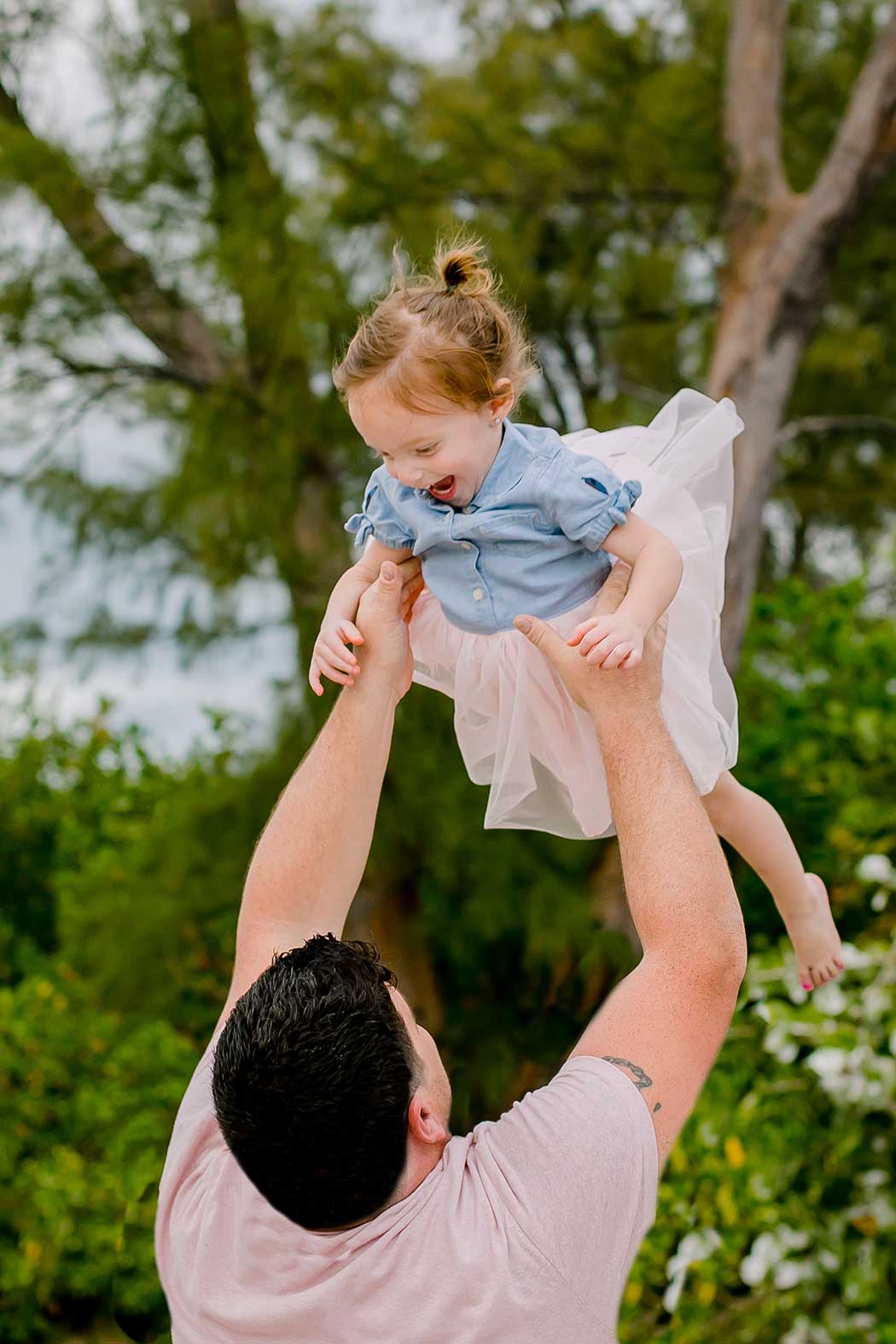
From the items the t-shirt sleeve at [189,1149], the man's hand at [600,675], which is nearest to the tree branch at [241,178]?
the man's hand at [600,675]

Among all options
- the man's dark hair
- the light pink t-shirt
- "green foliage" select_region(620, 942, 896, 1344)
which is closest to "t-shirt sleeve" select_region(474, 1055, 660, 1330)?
the light pink t-shirt

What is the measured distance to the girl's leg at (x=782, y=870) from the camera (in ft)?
5.09

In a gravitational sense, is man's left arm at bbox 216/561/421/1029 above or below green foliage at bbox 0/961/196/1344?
above

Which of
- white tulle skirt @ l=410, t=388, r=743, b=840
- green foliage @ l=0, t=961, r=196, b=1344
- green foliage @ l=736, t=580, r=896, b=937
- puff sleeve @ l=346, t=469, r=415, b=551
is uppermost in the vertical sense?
puff sleeve @ l=346, t=469, r=415, b=551

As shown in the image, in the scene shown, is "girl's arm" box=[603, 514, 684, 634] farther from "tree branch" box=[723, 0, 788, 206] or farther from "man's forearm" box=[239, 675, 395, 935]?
"tree branch" box=[723, 0, 788, 206]

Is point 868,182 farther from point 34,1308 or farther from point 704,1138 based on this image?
point 34,1308

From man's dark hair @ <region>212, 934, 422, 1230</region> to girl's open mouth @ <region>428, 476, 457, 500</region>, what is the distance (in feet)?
1.60

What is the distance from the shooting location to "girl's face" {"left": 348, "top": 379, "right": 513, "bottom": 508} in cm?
132

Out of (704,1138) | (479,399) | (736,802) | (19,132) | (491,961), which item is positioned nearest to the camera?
(479,399)

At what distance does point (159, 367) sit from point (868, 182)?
Answer: 1.99 metres

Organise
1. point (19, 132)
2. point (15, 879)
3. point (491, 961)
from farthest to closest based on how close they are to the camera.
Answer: point (15, 879), point (491, 961), point (19, 132)

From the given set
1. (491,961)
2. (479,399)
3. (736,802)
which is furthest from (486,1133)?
(491,961)

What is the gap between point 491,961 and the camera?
362cm

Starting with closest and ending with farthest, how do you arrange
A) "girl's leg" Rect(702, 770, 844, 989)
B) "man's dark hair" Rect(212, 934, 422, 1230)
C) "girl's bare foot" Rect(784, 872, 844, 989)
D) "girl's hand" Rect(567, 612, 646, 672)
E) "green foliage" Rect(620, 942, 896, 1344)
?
"man's dark hair" Rect(212, 934, 422, 1230)
"girl's hand" Rect(567, 612, 646, 672)
"girl's leg" Rect(702, 770, 844, 989)
"girl's bare foot" Rect(784, 872, 844, 989)
"green foliage" Rect(620, 942, 896, 1344)
